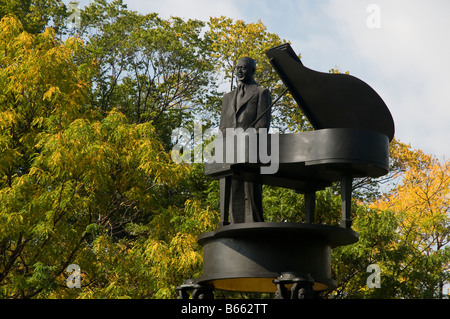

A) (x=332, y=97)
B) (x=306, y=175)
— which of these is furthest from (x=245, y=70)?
(x=306, y=175)

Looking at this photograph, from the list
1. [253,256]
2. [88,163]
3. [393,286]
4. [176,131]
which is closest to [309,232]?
[253,256]

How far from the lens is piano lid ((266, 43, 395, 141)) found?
29.0 ft

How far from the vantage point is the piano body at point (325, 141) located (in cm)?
796

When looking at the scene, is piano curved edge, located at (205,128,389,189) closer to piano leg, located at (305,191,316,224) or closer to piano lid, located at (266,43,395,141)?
piano lid, located at (266,43,395,141)

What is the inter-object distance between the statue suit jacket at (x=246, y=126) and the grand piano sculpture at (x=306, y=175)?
244mm

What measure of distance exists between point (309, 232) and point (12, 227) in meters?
5.63

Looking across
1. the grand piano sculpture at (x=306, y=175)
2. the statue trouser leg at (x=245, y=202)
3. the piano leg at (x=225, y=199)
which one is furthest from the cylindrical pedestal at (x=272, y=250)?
the statue trouser leg at (x=245, y=202)

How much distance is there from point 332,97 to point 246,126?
3.68ft

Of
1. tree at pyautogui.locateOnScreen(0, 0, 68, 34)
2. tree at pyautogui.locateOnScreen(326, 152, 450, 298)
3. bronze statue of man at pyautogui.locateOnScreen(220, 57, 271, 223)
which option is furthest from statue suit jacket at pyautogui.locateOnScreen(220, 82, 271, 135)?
tree at pyautogui.locateOnScreen(0, 0, 68, 34)

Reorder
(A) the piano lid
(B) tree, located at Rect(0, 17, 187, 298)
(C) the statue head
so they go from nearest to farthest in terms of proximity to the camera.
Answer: (A) the piano lid, (C) the statue head, (B) tree, located at Rect(0, 17, 187, 298)

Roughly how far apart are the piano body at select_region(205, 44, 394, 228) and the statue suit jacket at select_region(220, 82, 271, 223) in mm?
248

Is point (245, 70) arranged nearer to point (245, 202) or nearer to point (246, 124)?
point (246, 124)

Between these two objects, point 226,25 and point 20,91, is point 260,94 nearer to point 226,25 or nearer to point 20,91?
point 20,91

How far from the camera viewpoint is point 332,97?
8945 millimetres
